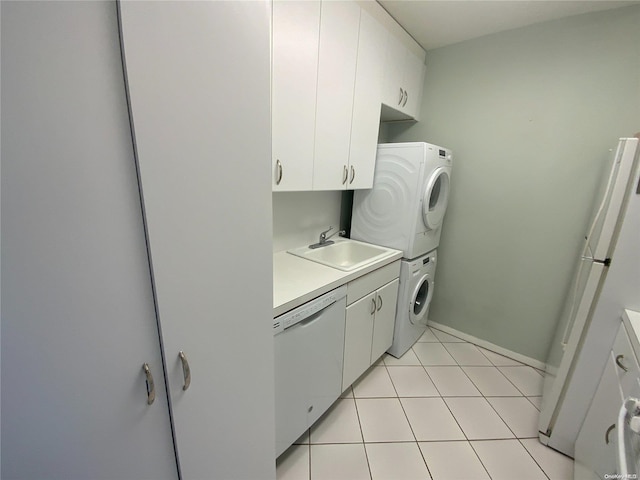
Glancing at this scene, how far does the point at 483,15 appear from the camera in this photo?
178 centimetres

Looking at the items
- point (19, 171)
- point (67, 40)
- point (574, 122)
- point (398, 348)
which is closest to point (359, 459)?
point (398, 348)

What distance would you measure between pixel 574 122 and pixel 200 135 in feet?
8.00

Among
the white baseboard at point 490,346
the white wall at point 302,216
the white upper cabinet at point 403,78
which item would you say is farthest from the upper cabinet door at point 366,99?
the white baseboard at point 490,346

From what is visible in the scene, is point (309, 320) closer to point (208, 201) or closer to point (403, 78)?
point (208, 201)

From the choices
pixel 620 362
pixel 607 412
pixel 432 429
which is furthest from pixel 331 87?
pixel 432 429

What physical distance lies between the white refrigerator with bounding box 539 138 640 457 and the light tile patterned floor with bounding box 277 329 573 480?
0.78 ft

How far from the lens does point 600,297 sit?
1.20 metres

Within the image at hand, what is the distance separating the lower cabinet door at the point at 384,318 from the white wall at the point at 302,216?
0.71 m

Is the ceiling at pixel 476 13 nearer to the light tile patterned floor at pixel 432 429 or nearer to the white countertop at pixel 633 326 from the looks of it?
the white countertop at pixel 633 326

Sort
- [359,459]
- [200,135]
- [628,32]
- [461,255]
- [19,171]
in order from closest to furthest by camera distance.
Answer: [19,171] → [200,135] → [359,459] → [628,32] → [461,255]

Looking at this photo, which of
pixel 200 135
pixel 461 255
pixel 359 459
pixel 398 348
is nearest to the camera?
pixel 200 135

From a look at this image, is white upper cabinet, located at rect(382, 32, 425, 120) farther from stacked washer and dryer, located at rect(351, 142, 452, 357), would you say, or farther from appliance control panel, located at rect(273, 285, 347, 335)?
appliance control panel, located at rect(273, 285, 347, 335)

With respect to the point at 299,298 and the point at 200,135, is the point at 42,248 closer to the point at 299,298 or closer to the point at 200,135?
the point at 200,135

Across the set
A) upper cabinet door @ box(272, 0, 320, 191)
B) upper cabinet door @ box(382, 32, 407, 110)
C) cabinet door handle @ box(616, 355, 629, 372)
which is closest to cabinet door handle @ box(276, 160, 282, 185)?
upper cabinet door @ box(272, 0, 320, 191)
